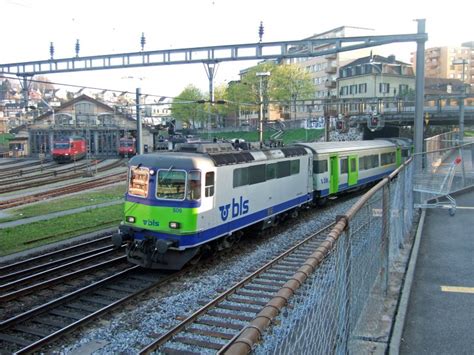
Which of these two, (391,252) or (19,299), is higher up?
(391,252)

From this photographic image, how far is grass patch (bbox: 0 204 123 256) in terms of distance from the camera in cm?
1501

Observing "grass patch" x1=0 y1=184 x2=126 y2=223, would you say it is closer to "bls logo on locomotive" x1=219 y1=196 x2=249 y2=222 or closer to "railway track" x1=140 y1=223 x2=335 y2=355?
"bls logo on locomotive" x1=219 y1=196 x2=249 y2=222

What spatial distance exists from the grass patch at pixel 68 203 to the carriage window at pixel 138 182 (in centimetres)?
959

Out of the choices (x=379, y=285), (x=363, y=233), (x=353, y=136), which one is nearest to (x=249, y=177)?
(x=379, y=285)

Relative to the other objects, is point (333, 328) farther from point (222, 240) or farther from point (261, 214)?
point (261, 214)

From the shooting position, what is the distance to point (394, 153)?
31.0m

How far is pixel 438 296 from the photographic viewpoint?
686 cm

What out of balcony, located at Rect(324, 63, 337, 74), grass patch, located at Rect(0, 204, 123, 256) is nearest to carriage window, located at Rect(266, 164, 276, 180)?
grass patch, located at Rect(0, 204, 123, 256)

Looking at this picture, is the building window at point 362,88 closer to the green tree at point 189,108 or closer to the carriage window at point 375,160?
the green tree at point 189,108

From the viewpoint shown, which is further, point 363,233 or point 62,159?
point 62,159

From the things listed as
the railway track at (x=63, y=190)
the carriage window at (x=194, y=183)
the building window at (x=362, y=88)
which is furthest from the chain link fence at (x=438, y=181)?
the building window at (x=362, y=88)

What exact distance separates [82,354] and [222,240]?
6128 mm

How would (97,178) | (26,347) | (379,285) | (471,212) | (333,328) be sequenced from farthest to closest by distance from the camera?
(97,178) → (471,212) → (26,347) → (379,285) → (333,328)

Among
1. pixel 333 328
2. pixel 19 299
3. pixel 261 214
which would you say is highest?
pixel 333 328
